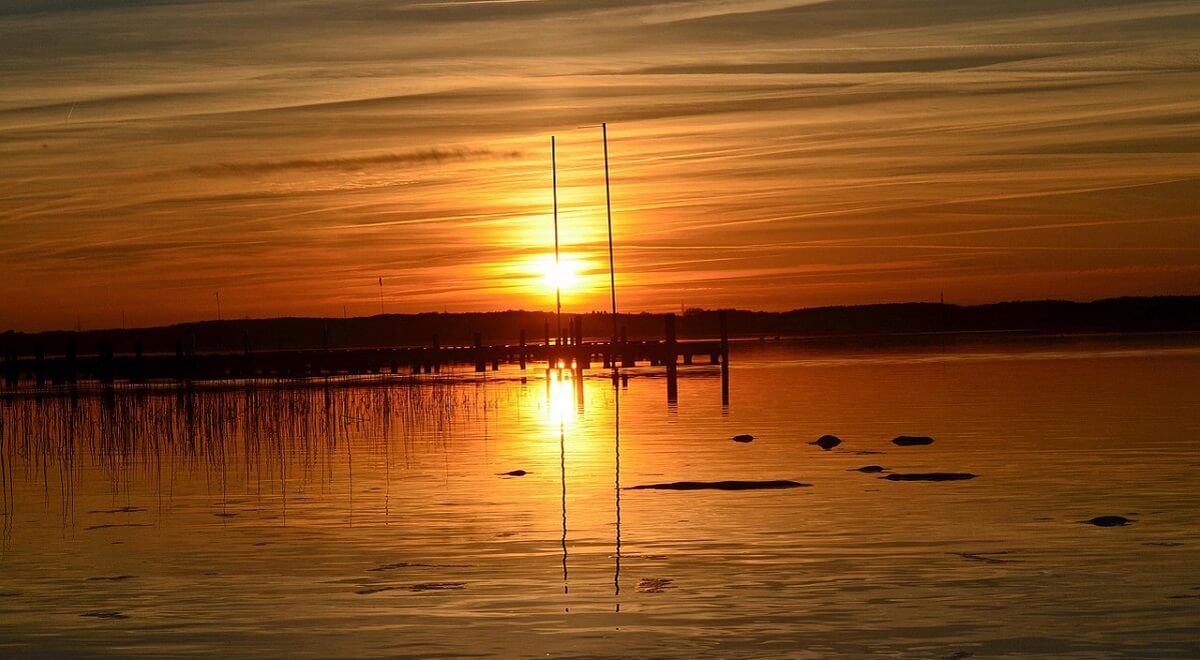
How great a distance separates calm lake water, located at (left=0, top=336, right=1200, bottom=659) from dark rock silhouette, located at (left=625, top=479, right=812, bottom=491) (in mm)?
516

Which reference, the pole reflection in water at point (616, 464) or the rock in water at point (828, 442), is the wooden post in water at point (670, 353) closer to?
the pole reflection in water at point (616, 464)

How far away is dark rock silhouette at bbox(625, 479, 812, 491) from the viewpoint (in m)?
21.8

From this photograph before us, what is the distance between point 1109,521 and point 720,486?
20.0 ft

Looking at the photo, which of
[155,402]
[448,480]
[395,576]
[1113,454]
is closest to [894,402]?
[1113,454]

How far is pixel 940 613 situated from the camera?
12.6 meters

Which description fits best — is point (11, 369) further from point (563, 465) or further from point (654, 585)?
point (654, 585)

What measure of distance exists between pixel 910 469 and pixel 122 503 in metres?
12.1

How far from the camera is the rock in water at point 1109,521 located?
17.4m

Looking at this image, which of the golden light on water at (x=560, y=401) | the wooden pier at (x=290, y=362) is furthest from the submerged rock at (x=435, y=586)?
the wooden pier at (x=290, y=362)

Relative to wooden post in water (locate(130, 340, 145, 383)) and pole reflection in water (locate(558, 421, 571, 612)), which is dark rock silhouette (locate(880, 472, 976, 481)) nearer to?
pole reflection in water (locate(558, 421, 571, 612))

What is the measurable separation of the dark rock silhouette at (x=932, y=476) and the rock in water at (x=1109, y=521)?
475 centimetres

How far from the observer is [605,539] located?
1720 cm

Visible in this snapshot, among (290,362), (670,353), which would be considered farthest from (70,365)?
(670,353)

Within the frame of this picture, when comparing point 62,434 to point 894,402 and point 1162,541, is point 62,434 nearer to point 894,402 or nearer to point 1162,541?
point 894,402
